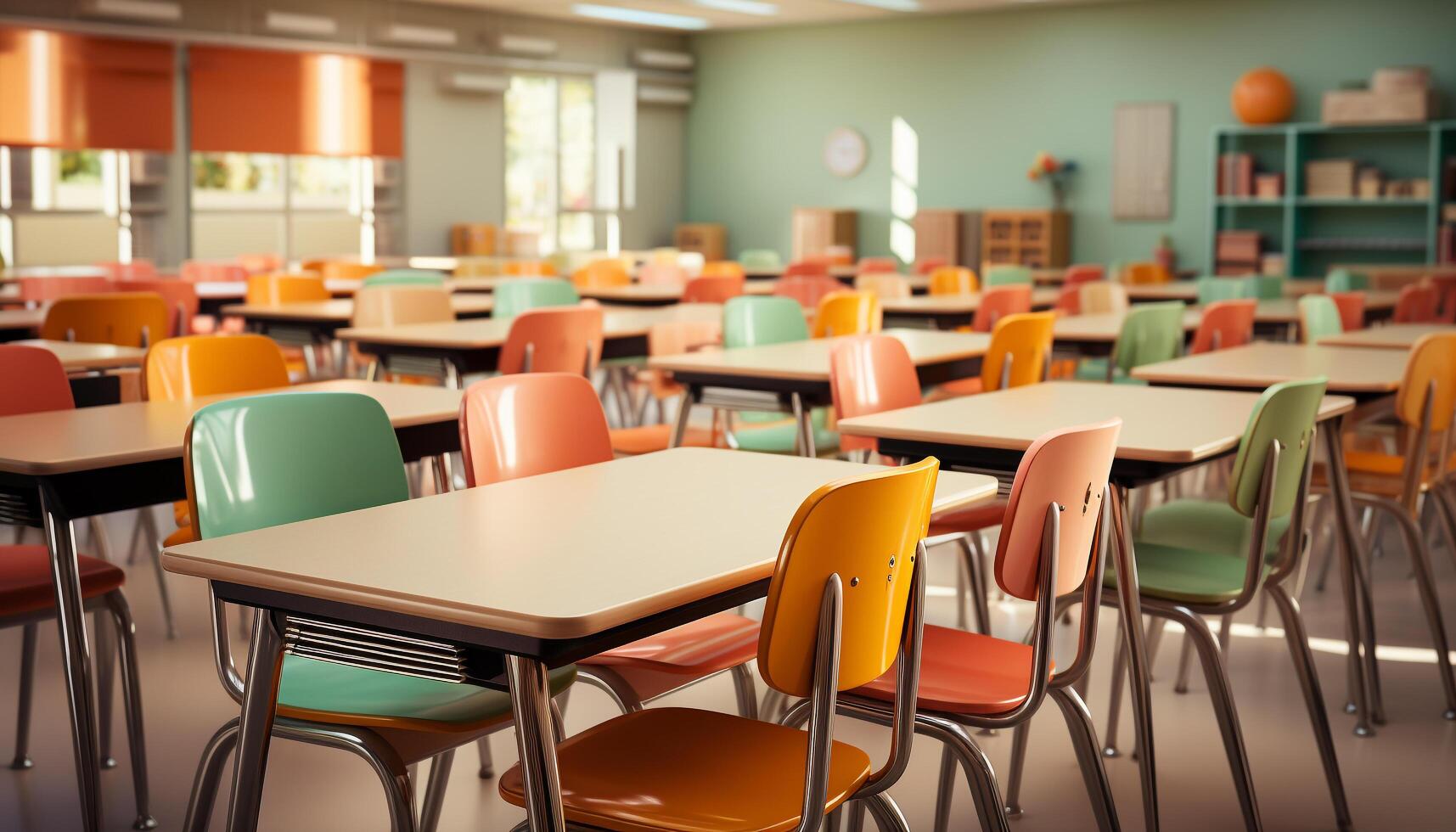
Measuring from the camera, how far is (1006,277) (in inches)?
363

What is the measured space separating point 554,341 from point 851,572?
3389mm

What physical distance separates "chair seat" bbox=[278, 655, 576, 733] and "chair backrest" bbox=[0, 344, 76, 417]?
4.28 ft

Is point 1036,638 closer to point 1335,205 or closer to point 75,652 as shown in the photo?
point 75,652

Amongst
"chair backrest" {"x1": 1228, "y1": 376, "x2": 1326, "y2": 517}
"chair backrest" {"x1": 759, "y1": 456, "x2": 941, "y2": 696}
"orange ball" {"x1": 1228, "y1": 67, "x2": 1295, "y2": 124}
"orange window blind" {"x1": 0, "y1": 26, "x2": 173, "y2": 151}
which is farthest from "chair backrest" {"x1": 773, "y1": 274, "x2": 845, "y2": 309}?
"orange window blind" {"x1": 0, "y1": 26, "x2": 173, "y2": 151}

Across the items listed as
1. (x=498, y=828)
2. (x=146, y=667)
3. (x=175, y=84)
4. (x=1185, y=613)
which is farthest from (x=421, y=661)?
(x=175, y=84)

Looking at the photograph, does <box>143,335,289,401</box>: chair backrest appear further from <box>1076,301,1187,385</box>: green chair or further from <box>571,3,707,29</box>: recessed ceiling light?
<box>571,3,707,29</box>: recessed ceiling light

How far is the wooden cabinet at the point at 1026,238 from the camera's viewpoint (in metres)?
13.7

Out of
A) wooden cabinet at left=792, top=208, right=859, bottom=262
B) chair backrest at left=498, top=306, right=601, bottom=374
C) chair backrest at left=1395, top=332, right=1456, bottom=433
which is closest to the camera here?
chair backrest at left=1395, top=332, right=1456, bottom=433

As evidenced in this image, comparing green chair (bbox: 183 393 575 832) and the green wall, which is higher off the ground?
the green wall

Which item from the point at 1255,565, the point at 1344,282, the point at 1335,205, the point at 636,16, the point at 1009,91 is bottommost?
the point at 1255,565

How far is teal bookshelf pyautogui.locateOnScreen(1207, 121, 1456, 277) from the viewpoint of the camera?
11.8 metres

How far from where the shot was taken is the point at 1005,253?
14.0 m

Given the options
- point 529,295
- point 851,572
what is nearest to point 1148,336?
point 529,295

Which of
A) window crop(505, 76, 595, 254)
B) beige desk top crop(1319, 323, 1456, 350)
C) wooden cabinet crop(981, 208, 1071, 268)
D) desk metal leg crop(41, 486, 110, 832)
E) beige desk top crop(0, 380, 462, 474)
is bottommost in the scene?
desk metal leg crop(41, 486, 110, 832)
